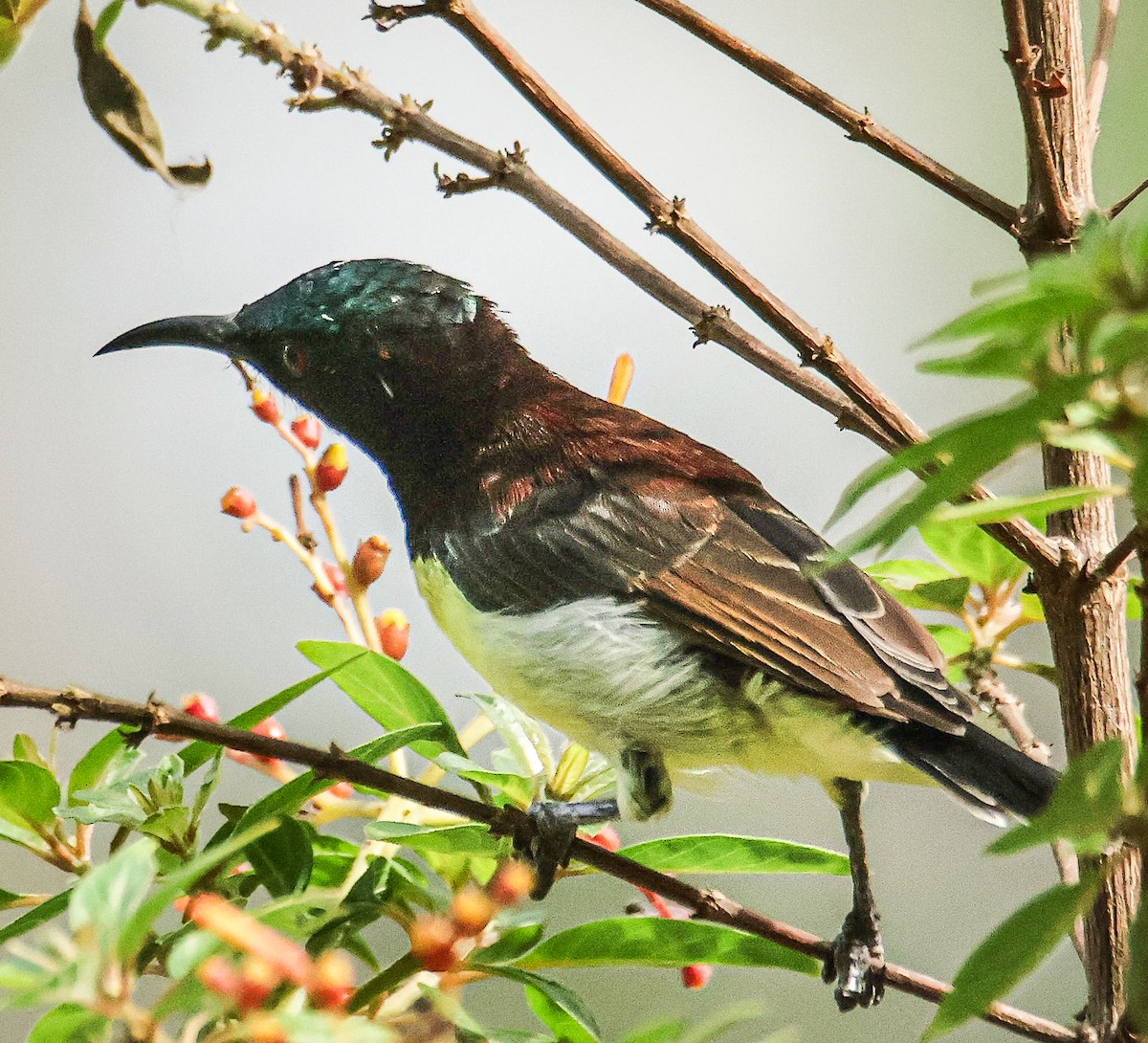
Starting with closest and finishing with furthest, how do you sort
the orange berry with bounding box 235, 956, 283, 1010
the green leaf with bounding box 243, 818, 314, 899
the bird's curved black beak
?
the orange berry with bounding box 235, 956, 283, 1010 → the green leaf with bounding box 243, 818, 314, 899 → the bird's curved black beak

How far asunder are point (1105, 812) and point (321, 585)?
3.33ft

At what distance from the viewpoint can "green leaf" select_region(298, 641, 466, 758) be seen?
135cm

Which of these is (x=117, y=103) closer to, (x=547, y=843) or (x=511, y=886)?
(x=547, y=843)

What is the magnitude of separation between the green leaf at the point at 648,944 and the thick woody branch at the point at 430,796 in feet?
0.05

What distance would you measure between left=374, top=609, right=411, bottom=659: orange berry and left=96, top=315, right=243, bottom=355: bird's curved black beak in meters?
0.64

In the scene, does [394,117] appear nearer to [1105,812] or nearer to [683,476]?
[683,476]

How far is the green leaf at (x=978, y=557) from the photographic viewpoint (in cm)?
167

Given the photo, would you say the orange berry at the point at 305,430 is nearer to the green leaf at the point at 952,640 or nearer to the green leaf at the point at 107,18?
the green leaf at the point at 107,18

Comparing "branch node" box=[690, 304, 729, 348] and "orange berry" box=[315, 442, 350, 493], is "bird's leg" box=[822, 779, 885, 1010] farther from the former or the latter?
"orange berry" box=[315, 442, 350, 493]

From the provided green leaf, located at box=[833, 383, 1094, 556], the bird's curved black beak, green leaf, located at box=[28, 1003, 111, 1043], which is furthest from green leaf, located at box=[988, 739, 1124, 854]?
the bird's curved black beak

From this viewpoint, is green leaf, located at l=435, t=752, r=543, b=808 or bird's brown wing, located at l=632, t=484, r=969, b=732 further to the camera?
bird's brown wing, located at l=632, t=484, r=969, b=732

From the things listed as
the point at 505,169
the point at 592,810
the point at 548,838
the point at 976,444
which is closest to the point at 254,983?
the point at 976,444

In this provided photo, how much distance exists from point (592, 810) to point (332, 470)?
19.7 inches

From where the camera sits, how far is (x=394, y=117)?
138 centimetres
